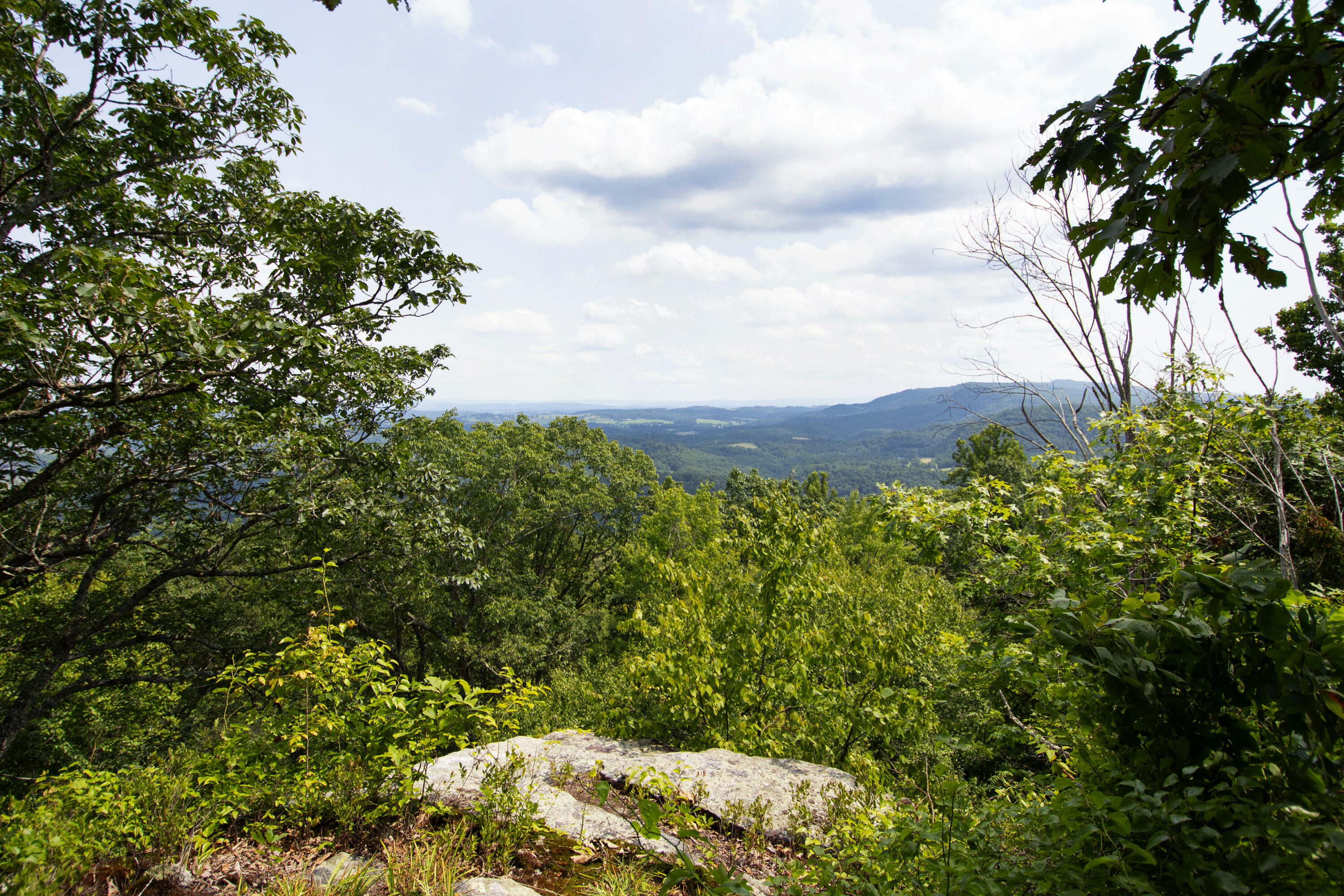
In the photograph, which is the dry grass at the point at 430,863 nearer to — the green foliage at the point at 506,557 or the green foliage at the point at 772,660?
the green foliage at the point at 772,660

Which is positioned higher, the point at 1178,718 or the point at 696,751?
the point at 1178,718

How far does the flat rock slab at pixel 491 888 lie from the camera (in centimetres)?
289

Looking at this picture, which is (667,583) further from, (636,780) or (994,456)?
(994,456)

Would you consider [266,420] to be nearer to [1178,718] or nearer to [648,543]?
[1178,718]

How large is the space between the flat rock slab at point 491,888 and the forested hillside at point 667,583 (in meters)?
0.03

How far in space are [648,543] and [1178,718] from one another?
29122mm

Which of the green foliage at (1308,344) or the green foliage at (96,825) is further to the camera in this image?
the green foliage at (1308,344)

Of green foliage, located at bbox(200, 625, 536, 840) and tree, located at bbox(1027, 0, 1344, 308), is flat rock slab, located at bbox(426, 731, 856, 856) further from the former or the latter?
tree, located at bbox(1027, 0, 1344, 308)

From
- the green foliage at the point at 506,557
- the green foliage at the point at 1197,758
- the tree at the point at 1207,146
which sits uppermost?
the tree at the point at 1207,146

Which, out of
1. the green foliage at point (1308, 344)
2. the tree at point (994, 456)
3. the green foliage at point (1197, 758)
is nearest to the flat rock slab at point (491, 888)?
the green foliage at point (1197, 758)

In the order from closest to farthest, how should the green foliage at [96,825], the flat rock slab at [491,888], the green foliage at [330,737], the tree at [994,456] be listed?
1. the green foliage at [96,825]
2. the flat rock slab at [491,888]
3. the green foliage at [330,737]
4. the tree at [994,456]

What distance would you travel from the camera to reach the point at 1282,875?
1.42 metres

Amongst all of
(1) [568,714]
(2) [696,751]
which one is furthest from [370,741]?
(1) [568,714]

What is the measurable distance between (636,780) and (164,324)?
5.49 meters
